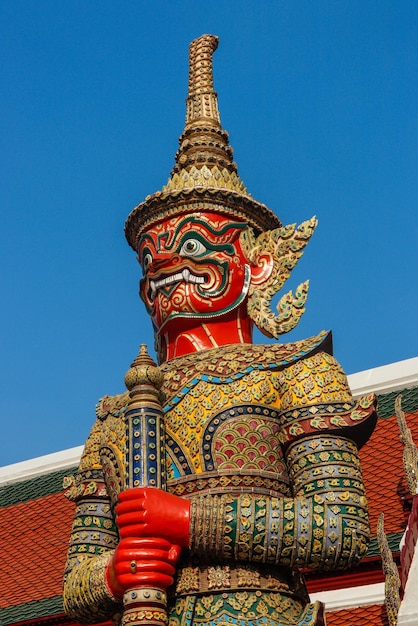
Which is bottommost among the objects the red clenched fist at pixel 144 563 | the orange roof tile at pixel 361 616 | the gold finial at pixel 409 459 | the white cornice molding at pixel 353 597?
the red clenched fist at pixel 144 563

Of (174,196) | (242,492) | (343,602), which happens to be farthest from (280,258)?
(343,602)

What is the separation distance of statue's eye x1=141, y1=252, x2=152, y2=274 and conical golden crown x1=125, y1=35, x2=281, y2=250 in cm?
18

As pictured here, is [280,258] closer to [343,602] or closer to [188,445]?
[188,445]

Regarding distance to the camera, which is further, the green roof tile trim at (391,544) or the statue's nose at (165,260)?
the green roof tile trim at (391,544)

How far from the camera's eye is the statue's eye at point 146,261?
6.02 metres

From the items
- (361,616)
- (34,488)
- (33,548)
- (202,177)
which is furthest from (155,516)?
(34,488)

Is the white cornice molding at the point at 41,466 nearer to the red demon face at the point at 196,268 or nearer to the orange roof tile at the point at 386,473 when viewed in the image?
the orange roof tile at the point at 386,473

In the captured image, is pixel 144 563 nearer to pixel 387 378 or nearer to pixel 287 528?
pixel 287 528

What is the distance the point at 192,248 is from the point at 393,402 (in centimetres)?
441

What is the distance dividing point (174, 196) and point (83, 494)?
1.79 metres

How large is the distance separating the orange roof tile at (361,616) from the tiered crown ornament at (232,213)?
2592mm

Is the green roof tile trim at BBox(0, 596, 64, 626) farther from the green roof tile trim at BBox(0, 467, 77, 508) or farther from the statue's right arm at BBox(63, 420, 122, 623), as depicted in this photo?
the statue's right arm at BBox(63, 420, 122, 623)

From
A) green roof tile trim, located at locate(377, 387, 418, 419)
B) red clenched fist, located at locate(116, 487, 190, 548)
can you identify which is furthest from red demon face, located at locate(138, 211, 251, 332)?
green roof tile trim, located at locate(377, 387, 418, 419)

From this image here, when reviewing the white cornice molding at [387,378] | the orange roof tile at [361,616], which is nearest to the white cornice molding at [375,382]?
the white cornice molding at [387,378]
